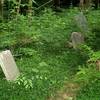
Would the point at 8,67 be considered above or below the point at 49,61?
above

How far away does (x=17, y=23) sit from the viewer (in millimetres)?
13047

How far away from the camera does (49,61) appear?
A: 11398 mm

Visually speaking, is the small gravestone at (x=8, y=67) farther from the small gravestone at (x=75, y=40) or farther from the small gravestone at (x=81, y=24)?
the small gravestone at (x=81, y=24)

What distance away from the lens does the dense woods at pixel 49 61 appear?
350 inches

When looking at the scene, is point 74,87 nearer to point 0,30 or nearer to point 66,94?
point 66,94

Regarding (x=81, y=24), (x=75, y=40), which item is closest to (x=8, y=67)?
(x=75, y=40)

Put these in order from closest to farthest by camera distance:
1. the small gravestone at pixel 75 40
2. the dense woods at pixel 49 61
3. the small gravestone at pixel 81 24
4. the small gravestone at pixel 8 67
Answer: the dense woods at pixel 49 61 → the small gravestone at pixel 8 67 → the small gravestone at pixel 75 40 → the small gravestone at pixel 81 24

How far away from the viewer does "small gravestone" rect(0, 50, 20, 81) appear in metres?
9.28

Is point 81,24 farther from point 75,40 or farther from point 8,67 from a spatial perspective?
point 8,67

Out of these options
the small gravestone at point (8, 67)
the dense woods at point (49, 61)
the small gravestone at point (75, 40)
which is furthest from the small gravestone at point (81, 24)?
the small gravestone at point (8, 67)

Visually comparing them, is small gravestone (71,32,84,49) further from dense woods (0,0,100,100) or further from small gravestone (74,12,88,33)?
small gravestone (74,12,88,33)

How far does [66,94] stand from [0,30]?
6034mm

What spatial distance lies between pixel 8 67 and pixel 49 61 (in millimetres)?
2302

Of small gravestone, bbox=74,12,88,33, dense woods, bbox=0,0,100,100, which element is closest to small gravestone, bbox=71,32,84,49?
Answer: dense woods, bbox=0,0,100,100
